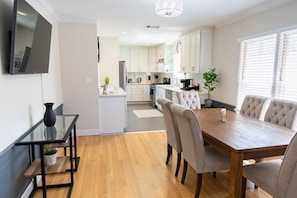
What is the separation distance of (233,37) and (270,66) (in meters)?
1.11

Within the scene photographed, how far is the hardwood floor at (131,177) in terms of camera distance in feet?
7.38

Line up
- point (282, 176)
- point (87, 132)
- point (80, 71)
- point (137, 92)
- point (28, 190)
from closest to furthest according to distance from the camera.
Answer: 1. point (282, 176)
2. point (28, 190)
3. point (80, 71)
4. point (87, 132)
5. point (137, 92)

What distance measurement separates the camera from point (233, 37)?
12.8 feet

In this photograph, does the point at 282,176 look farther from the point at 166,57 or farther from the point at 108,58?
the point at 166,57

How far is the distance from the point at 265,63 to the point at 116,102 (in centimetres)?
293

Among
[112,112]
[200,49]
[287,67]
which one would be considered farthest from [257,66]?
[112,112]

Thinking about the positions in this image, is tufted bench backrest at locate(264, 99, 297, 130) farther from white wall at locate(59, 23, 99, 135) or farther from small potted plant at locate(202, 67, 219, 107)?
white wall at locate(59, 23, 99, 135)

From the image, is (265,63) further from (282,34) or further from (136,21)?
(136,21)

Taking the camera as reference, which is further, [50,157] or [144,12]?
[144,12]

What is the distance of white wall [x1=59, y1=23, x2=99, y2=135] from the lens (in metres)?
3.93

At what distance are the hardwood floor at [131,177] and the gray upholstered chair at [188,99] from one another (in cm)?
A: 90

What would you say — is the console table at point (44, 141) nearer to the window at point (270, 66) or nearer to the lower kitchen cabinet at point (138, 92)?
the window at point (270, 66)

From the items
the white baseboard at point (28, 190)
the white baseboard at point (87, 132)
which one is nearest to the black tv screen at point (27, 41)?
the white baseboard at point (28, 190)

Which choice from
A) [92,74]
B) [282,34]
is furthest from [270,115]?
[92,74]
